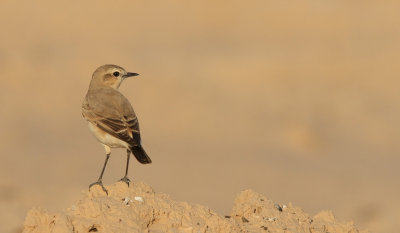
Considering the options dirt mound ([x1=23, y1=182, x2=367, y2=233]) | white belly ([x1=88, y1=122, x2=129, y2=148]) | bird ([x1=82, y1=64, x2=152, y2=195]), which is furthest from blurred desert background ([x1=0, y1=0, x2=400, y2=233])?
dirt mound ([x1=23, y1=182, x2=367, y2=233])

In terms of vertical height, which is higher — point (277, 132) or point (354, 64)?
point (354, 64)

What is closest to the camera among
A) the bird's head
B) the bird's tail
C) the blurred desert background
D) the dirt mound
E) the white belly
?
the dirt mound

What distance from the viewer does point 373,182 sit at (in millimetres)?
23531

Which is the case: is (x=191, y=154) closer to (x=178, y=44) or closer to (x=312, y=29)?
(x=178, y=44)

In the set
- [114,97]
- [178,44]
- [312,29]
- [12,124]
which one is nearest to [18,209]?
[114,97]

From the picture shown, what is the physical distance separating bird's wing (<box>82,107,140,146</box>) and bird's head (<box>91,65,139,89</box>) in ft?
3.77

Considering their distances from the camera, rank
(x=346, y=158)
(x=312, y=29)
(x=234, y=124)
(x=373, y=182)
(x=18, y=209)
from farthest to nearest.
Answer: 1. (x=312, y=29)
2. (x=234, y=124)
3. (x=346, y=158)
4. (x=373, y=182)
5. (x=18, y=209)

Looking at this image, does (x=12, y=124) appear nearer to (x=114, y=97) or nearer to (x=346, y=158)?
(x=346, y=158)

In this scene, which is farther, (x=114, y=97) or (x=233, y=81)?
(x=233, y=81)

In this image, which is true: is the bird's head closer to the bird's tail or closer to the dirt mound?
the bird's tail

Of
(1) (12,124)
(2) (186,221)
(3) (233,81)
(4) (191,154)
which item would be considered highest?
(3) (233,81)

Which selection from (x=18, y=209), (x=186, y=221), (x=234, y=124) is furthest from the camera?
(x=234, y=124)

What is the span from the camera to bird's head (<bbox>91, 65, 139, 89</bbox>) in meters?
14.0

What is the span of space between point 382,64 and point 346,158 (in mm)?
8443
